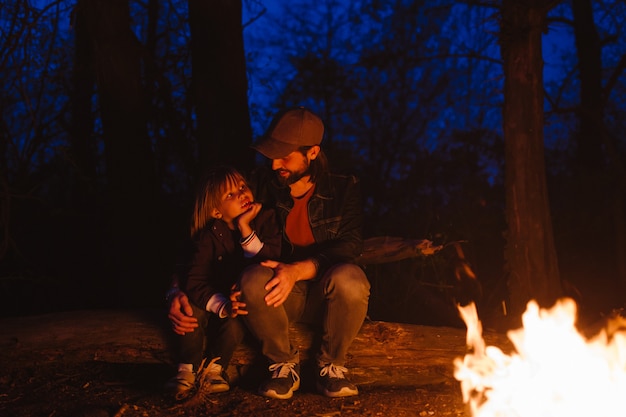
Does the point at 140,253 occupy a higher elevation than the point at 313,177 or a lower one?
lower

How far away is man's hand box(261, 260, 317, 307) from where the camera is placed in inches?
138

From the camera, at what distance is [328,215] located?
3.97 m

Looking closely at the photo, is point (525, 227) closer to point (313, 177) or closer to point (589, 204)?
point (313, 177)

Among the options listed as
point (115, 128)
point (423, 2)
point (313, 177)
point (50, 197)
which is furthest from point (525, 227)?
point (50, 197)

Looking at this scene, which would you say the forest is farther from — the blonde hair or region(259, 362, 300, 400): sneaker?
region(259, 362, 300, 400): sneaker

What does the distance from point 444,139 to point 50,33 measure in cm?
493

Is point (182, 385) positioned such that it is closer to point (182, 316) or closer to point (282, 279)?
point (182, 316)

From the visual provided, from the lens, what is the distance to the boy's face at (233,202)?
3889 millimetres

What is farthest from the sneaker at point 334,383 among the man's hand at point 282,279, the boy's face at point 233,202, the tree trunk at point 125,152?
the tree trunk at point 125,152

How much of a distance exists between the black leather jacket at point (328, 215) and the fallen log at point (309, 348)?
0.50 metres

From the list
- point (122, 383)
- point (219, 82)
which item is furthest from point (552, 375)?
point (219, 82)

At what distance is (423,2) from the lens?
750 centimetres

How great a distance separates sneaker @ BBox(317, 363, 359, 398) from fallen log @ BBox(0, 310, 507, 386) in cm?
29

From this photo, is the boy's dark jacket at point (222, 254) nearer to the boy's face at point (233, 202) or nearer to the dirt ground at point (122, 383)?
the boy's face at point (233, 202)
